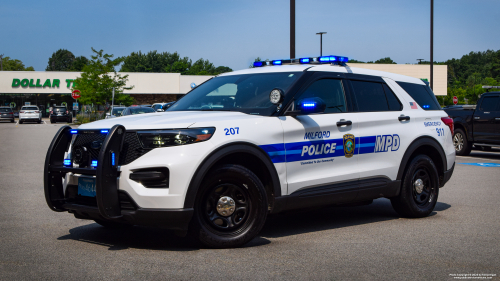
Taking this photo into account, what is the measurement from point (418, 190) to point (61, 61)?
17365 cm

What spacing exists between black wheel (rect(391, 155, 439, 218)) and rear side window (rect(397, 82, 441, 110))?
29.5 inches

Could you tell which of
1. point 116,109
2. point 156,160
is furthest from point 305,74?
point 116,109

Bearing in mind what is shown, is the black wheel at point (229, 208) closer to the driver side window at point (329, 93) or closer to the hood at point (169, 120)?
the hood at point (169, 120)

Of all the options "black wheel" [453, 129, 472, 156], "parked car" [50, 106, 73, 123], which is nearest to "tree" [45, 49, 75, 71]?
"parked car" [50, 106, 73, 123]

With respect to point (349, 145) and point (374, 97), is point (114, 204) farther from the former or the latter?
point (374, 97)

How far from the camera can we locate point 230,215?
204 inches

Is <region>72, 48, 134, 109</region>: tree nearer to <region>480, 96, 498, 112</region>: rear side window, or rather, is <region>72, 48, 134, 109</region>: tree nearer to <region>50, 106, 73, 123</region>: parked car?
<region>50, 106, 73, 123</region>: parked car

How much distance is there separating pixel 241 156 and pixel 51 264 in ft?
6.47

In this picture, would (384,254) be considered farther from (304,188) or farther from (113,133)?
(113,133)

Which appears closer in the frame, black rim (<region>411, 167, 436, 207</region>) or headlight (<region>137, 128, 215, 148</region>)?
headlight (<region>137, 128, 215, 148</region>)

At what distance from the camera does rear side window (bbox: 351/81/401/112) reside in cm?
649

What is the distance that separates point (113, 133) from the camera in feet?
15.7

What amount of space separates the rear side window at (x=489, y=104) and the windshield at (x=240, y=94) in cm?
1229

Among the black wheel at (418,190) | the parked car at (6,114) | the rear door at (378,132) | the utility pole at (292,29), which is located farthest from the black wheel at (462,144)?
A: the parked car at (6,114)
